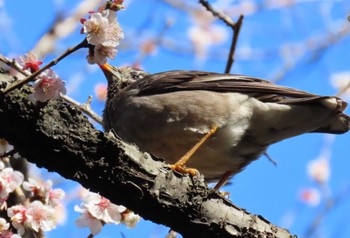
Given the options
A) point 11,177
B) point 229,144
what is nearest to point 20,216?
point 11,177

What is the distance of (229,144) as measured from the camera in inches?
166

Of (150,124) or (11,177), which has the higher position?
(150,124)

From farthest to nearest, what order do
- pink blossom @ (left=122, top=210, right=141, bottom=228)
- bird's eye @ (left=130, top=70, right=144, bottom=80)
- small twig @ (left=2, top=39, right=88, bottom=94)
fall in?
bird's eye @ (left=130, top=70, right=144, bottom=80)
pink blossom @ (left=122, top=210, right=141, bottom=228)
small twig @ (left=2, top=39, right=88, bottom=94)

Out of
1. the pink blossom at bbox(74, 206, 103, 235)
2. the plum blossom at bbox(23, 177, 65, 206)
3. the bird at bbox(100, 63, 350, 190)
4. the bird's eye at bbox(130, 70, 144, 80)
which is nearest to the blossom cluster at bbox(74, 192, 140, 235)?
the pink blossom at bbox(74, 206, 103, 235)

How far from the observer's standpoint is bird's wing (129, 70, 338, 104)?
4293mm

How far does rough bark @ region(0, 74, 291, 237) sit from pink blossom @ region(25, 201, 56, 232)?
0.52 metres

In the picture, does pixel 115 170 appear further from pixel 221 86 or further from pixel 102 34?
pixel 221 86

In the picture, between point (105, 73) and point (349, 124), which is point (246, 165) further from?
point (105, 73)

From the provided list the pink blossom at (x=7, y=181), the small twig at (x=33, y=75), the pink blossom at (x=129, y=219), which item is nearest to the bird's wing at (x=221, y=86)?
the pink blossom at (x=129, y=219)

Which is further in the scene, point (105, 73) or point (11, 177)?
point (105, 73)

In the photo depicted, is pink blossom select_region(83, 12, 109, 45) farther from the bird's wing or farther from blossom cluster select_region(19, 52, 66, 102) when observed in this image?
the bird's wing

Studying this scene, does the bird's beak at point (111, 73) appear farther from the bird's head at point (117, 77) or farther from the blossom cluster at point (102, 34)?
the blossom cluster at point (102, 34)

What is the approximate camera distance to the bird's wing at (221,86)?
169 inches

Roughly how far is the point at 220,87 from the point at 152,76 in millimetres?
626
